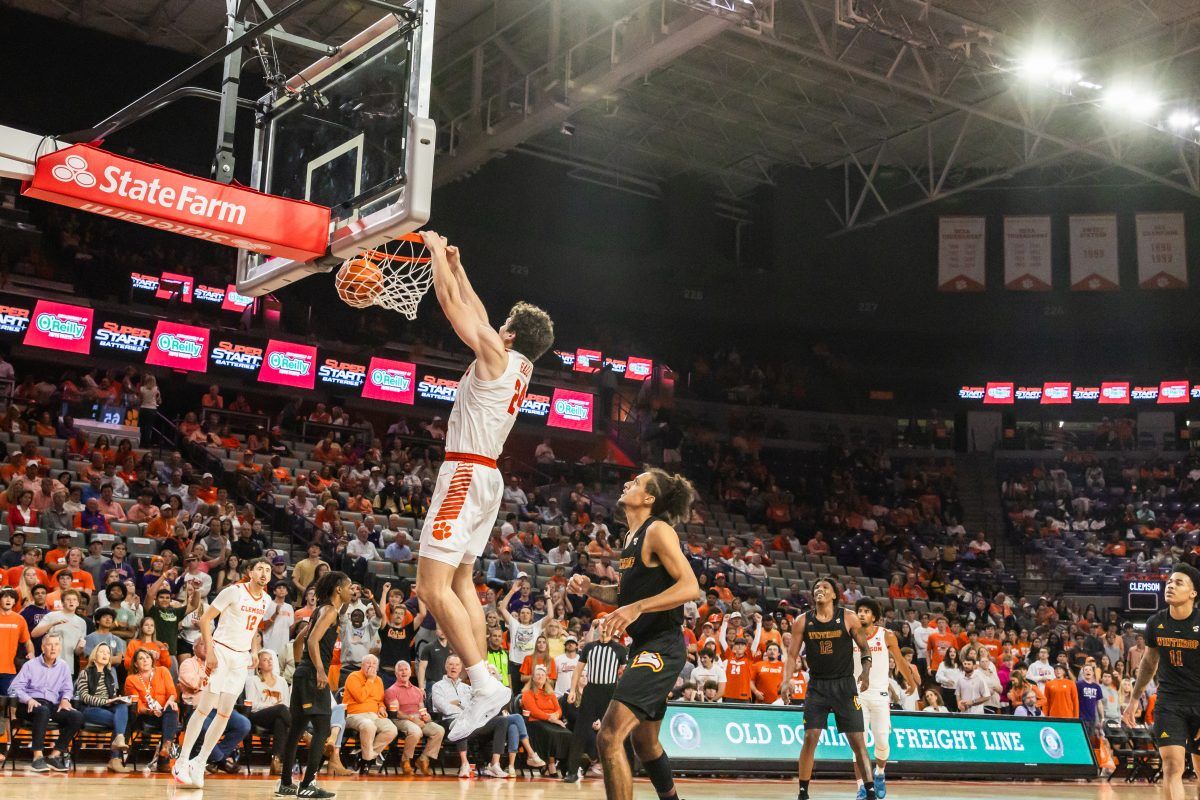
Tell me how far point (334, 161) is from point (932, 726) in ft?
40.5

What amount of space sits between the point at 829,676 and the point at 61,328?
17.5m

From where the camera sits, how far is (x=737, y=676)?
632 inches

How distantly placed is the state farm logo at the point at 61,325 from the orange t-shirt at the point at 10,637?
483 inches

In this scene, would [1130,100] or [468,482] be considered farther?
[1130,100]

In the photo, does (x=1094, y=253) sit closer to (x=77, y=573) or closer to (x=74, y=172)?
(x=77, y=573)

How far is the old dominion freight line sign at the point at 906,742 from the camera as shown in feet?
46.5

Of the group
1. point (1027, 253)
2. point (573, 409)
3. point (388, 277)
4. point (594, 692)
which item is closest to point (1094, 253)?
point (1027, 253)

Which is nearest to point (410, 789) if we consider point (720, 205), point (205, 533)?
point (205, 533)

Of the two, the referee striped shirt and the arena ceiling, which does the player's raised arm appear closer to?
the referee striped shirt

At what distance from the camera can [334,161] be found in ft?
23.5

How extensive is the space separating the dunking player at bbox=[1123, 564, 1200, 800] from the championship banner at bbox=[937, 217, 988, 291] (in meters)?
24.4

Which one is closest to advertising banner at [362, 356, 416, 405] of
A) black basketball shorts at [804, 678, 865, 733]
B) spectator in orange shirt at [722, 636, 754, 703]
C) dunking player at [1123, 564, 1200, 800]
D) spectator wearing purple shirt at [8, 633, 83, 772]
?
spectator in orange shirt at [722, 636, 754, 703]

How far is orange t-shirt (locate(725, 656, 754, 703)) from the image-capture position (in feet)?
52.5

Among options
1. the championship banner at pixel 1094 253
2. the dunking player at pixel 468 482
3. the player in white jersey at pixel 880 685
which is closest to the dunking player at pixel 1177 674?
the player in white jersey at pixel 880 685
